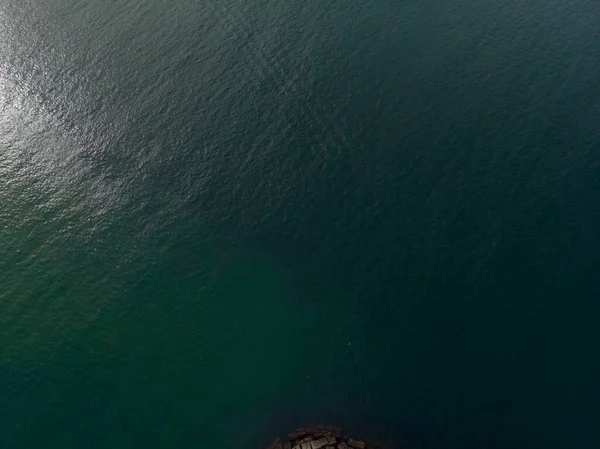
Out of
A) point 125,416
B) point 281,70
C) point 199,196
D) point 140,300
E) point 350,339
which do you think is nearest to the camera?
point 125,416

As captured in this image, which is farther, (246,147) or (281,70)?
(281,70)

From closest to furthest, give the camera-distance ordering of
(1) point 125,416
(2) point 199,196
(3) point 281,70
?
1. (1) point 125,416
2. (2) point 199,196
3. (3) point 281,70

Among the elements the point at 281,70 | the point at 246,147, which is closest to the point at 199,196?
the point at 246,147

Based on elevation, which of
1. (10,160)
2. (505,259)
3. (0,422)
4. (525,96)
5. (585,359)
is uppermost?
(10,160)

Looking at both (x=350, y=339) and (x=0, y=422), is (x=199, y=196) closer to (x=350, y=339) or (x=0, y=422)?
(x=350, y=339)

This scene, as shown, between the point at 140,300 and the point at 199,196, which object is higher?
the point at 199,196

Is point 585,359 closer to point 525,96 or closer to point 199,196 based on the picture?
point 525,96
